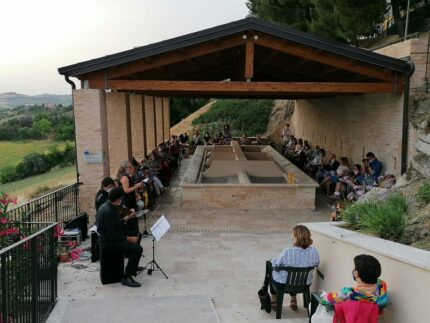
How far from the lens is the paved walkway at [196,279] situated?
5203mm

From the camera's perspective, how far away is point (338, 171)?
12.6 m

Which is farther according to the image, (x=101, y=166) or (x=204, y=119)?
(x=204, y=119)

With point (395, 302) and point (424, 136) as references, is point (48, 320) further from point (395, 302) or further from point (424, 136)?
point (424, 136)

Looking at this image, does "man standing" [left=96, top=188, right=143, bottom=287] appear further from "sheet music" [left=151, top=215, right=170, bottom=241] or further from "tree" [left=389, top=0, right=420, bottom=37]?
"tree" [left=389, top=0, right=420, bottom=37]

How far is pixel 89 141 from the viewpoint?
1044 cm

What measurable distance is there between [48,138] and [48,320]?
80833 millimetres

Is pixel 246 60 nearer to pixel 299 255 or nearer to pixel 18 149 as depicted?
pixel 299 255

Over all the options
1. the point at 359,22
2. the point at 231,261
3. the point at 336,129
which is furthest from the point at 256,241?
the point at 359,22

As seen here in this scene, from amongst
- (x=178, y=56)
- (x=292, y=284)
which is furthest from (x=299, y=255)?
(x=178, y=56)

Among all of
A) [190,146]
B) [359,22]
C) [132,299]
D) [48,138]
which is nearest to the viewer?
[132,299]

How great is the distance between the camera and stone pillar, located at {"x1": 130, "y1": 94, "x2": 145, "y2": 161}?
16.9 metres

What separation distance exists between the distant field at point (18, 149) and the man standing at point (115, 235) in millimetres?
54335

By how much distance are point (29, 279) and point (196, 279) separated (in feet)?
8.42

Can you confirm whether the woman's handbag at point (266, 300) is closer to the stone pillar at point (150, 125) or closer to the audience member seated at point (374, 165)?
the audience member seated at point (374, 165)
